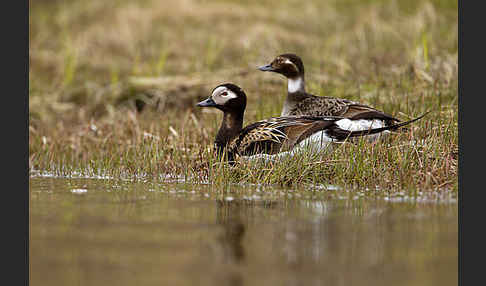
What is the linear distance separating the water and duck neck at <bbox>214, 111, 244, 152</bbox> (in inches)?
63.6

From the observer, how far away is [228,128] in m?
9.08

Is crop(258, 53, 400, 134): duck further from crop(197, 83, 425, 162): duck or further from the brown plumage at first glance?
crop(197, 83, 425, 162): duck

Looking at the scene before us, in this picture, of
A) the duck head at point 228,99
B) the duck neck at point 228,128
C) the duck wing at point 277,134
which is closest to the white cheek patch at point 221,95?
the duck head at point 228,99

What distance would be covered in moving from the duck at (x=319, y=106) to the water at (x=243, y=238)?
5.57 feet

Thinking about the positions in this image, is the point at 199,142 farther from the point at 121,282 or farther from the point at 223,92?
the point at 121,282

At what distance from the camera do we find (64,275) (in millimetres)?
4293

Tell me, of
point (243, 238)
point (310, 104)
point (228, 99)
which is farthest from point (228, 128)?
point (243, 238)

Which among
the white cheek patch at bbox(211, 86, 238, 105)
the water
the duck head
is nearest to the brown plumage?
the duck head

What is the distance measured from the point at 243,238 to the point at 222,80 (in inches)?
343

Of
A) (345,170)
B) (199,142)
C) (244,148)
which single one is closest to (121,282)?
(345,170)

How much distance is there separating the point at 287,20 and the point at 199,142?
998 centimetres

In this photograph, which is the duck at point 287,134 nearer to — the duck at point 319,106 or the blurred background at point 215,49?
the duck at point 319,106

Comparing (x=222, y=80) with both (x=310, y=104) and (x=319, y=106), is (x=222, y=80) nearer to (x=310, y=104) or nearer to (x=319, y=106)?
(x=310, y=104)

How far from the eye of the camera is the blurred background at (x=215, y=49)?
12.8 metres
